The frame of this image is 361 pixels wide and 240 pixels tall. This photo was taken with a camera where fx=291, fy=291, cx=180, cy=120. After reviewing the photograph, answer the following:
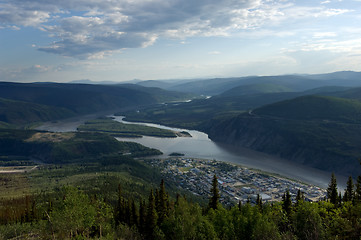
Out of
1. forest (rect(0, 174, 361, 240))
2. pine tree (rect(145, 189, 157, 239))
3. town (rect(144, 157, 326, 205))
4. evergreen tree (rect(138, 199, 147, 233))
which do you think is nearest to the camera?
forest (rect(0, 174, 361, 240))

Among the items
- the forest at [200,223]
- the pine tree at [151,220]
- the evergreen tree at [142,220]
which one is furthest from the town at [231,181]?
the forest at [200,223]

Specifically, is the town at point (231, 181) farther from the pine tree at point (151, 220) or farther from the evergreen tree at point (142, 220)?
the pine tree at point (151, 220)

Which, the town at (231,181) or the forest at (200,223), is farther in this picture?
the town at (231,181)

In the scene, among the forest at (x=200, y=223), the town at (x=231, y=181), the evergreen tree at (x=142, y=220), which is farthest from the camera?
the town at (x=231, y=181)

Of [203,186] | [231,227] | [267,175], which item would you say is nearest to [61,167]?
[203,186]

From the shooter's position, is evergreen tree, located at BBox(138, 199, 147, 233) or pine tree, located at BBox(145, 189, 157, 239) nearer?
pine tree, located at BBox(145, 189, 157, 239)

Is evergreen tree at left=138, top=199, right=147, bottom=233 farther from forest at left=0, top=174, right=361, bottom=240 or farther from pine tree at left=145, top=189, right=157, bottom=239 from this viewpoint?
pine tree at left=145, top=189, right=157, bottom=239

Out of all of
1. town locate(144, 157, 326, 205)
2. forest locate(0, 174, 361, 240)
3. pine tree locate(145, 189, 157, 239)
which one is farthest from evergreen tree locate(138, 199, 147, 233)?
town locate(144, 157, 326, 205)

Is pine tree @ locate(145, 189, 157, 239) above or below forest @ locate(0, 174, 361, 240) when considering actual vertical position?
below

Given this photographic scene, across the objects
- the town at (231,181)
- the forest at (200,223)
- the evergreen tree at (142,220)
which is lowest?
the town at (231,181)
